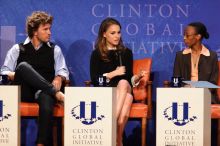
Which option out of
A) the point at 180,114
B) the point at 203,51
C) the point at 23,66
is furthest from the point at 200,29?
the point at 23,66

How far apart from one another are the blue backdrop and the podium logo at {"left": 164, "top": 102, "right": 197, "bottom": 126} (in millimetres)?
1578

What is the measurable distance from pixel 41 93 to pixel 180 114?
1.43 meters

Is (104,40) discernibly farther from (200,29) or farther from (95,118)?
(95,118)

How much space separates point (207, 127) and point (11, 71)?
2.18 m

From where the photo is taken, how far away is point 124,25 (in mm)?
6012

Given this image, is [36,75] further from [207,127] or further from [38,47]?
[207,127]

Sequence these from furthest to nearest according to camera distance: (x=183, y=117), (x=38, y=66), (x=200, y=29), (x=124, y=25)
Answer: (x=124, y=25)
(x=200, y=29)
(x=38, y=66)
(x=183, y=117)

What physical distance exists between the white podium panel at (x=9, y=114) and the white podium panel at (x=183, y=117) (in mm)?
1273

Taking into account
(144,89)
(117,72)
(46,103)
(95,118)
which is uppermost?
(117,72)

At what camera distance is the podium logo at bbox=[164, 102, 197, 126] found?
438cm

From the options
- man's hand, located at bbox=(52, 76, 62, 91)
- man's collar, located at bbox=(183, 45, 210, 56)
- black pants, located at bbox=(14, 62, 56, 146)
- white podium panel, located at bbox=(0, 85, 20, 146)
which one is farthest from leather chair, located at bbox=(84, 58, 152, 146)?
white podium panel, located at bbox=(0, 85, 20, 146)

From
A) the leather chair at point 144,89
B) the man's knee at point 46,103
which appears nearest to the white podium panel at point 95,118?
the man's knee at point 46,103

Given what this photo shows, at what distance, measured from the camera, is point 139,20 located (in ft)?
19.7

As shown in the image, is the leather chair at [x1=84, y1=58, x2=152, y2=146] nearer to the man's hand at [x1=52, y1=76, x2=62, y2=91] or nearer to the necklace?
the man's hand at [x1=52, y1=76, x2=62, y2=91]
